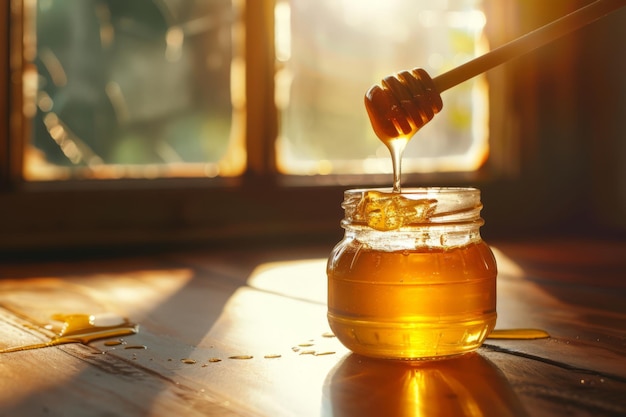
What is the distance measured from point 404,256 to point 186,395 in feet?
0.83

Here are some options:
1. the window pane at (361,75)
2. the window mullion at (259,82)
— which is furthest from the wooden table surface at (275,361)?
the window pane at (361,75)

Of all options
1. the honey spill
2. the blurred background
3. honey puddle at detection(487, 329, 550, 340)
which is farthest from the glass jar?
the blurred background

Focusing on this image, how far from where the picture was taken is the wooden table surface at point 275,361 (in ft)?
2.47

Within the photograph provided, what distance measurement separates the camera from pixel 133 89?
2.44 meters

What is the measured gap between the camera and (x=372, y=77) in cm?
276

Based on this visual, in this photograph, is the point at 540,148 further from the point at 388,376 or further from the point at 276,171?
the point at 388,376

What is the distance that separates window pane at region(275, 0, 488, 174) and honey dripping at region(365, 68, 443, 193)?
1.70m

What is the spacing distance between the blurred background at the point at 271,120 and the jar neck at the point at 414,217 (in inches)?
60.2

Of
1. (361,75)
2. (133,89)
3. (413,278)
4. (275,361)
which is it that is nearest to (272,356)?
(275,361)

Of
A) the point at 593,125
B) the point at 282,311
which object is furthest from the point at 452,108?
the point at 282,311

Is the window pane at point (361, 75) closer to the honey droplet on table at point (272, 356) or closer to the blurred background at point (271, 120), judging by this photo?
the blurred background at point (271, 120)

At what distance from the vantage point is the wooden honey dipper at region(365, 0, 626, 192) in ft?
2.88

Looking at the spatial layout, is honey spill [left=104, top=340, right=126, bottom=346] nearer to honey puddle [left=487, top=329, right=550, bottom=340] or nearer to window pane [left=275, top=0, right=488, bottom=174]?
honey puddle [left=487, top=329, right=550, bottom=340]

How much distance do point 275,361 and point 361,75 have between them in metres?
1.91
